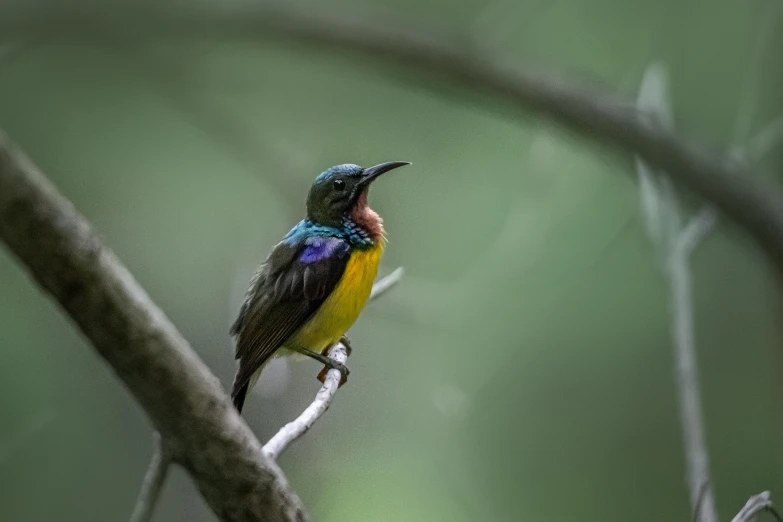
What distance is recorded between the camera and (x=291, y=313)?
10.4 ft

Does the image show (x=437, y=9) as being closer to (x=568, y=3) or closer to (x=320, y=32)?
(x=568, y=3)

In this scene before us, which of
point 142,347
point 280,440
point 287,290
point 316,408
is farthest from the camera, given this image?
point 287,290

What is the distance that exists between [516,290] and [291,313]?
266 cm

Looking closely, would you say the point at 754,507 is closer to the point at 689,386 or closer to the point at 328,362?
the point at 689,386

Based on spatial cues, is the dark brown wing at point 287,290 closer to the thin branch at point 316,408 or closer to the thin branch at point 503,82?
the thin branch at point 316,408

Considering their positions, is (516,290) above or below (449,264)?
below

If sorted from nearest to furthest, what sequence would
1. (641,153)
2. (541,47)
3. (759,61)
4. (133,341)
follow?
1. (133,341)
2. (641,153)
3. (759,61)
4. (541,47)

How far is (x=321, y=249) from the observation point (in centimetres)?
329

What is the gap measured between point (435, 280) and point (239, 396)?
93.4 inches

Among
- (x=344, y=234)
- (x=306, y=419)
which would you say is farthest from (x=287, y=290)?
(x=306, y=419)

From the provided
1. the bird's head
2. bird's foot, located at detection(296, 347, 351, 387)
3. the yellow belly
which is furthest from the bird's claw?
the bird's head

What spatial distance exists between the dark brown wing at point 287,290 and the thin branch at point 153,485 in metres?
1.35

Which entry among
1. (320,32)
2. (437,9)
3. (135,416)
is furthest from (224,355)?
(320,32)

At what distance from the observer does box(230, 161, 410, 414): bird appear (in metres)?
3.17
